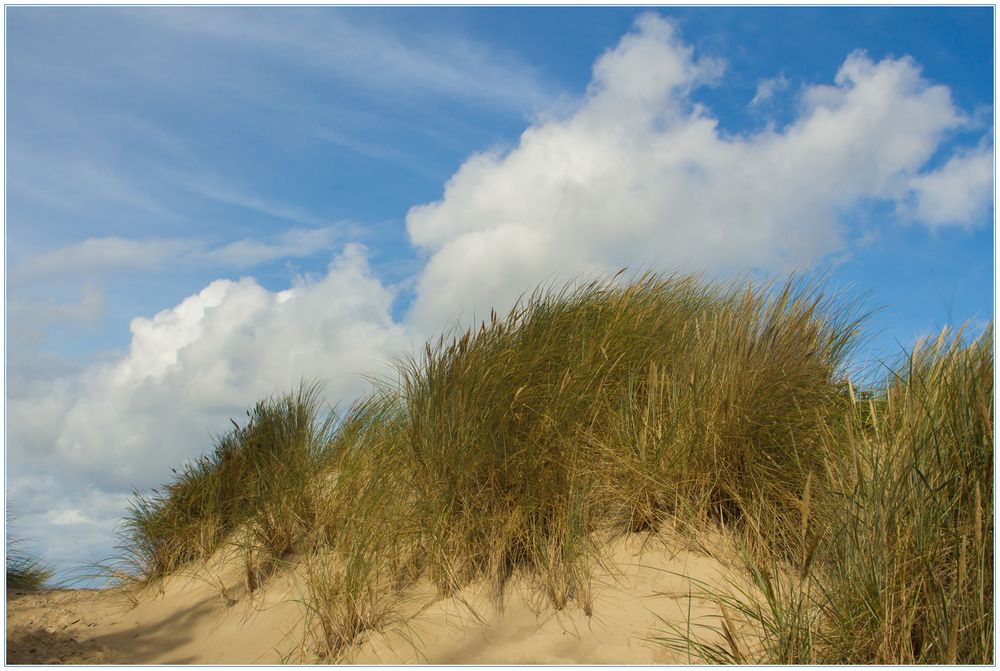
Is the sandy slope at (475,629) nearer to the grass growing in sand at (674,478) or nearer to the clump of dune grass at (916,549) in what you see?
the grass growing in sand at (674,478)

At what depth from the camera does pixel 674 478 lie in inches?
163

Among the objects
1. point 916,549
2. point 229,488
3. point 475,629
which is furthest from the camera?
point 229,488

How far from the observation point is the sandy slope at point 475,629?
366cm

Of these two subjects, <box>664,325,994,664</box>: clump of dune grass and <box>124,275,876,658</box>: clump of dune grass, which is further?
<box>124,275,876,658</box>: clump of dune grass

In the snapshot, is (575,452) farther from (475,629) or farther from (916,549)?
(916,549)

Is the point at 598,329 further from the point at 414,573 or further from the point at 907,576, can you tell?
the point at 907,576

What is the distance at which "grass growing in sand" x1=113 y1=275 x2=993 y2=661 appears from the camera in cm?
285

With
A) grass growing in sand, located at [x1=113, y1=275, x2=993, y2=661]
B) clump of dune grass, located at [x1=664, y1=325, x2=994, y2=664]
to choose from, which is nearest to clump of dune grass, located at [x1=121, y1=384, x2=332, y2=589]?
grass growing in sand, located at [x1=113, y1=275, x2=993, y2=661]

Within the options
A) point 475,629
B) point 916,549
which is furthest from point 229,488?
point 916,549

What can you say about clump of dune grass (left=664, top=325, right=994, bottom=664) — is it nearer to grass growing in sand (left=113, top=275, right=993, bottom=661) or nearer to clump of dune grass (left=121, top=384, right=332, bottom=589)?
grass growing in sand (left=113, top=275, right=993, bottom=661)

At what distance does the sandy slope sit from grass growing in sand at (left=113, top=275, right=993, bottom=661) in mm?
120

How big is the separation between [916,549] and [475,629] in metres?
2.11

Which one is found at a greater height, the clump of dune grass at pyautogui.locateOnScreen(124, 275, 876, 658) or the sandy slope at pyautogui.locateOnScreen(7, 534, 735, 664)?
the clump of dune grass at pyautogui.locateOnScreen(124, 275, 876, 658)

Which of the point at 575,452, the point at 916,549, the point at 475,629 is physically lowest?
the point at 475,629
